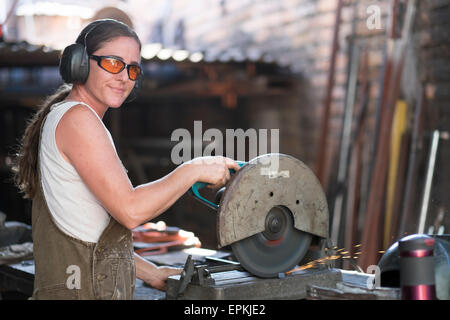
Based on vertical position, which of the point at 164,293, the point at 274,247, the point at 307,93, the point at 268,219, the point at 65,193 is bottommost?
the point at 164,293

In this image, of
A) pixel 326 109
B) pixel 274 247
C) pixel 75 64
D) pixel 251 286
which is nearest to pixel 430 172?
pixel 326 109

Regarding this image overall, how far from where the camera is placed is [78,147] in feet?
6.11

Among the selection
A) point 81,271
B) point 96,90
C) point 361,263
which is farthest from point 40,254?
point 361,263

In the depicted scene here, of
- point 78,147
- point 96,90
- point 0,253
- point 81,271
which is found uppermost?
point 96,90

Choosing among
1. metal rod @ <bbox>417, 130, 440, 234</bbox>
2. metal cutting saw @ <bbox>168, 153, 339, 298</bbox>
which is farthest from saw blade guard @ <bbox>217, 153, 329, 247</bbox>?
metal rod @ <bbox>417, 130, 440, 234</bbox>

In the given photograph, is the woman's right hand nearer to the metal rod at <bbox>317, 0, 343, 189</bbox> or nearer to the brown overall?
the brown overall

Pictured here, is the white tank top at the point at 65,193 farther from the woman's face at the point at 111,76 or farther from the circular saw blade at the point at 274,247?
the circular saw blade at the point at 274,247

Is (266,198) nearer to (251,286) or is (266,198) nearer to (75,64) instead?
(251,286)

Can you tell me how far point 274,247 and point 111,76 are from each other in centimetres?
84

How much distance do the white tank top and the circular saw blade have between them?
1.62 feet

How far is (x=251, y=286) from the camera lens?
6.61ft
